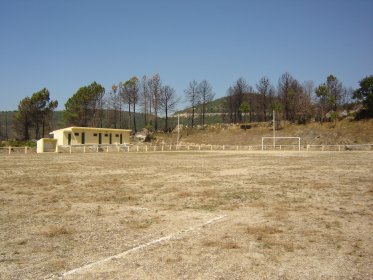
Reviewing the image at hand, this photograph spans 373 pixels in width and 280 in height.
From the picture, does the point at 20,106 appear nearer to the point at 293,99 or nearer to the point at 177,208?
the point at 293,99

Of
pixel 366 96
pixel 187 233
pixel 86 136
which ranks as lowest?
pixel 187 233

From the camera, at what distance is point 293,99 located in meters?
84.4

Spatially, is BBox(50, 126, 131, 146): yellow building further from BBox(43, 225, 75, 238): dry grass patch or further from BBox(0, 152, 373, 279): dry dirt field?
BBox(43, 225, 75, 238): dry grass patch

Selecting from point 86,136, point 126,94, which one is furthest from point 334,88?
point 86,136

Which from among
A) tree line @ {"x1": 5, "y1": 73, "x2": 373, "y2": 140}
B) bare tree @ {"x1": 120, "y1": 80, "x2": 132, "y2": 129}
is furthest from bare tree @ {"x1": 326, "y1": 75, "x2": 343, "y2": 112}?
bare tree @ {"x1": 120, "y1": 80, "x2": 132, "y2": 129}

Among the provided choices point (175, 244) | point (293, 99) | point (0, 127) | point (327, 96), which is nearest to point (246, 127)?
point (293, 99)

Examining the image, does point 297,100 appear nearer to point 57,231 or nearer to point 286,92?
point 286,92

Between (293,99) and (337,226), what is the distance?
267ft

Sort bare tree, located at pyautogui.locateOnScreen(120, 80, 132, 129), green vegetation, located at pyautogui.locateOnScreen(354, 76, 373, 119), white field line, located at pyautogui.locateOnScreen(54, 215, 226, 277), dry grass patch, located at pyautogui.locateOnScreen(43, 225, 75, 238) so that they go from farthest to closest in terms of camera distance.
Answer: bare tree, located at pyautogui.locateOnScreen(120, 80, 132, 129) < green vegetation, located at pyautogui.locateOnScreen(354, 76, 373, 119) < dry grass patch, located at pyautogui.locateOnScreen(43, 225, 75, 238) < white field line, located at pyautogui.locateOnScreen(54, 215, 226, 277)

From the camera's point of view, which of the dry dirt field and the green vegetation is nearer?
the dry dirt field

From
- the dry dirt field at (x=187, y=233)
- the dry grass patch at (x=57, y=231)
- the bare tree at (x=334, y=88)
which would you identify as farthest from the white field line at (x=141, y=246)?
the bare tree at (x=334, y=88)

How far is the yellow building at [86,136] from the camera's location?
5531 cm

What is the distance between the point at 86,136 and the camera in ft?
189

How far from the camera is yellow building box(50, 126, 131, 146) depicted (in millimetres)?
55312
